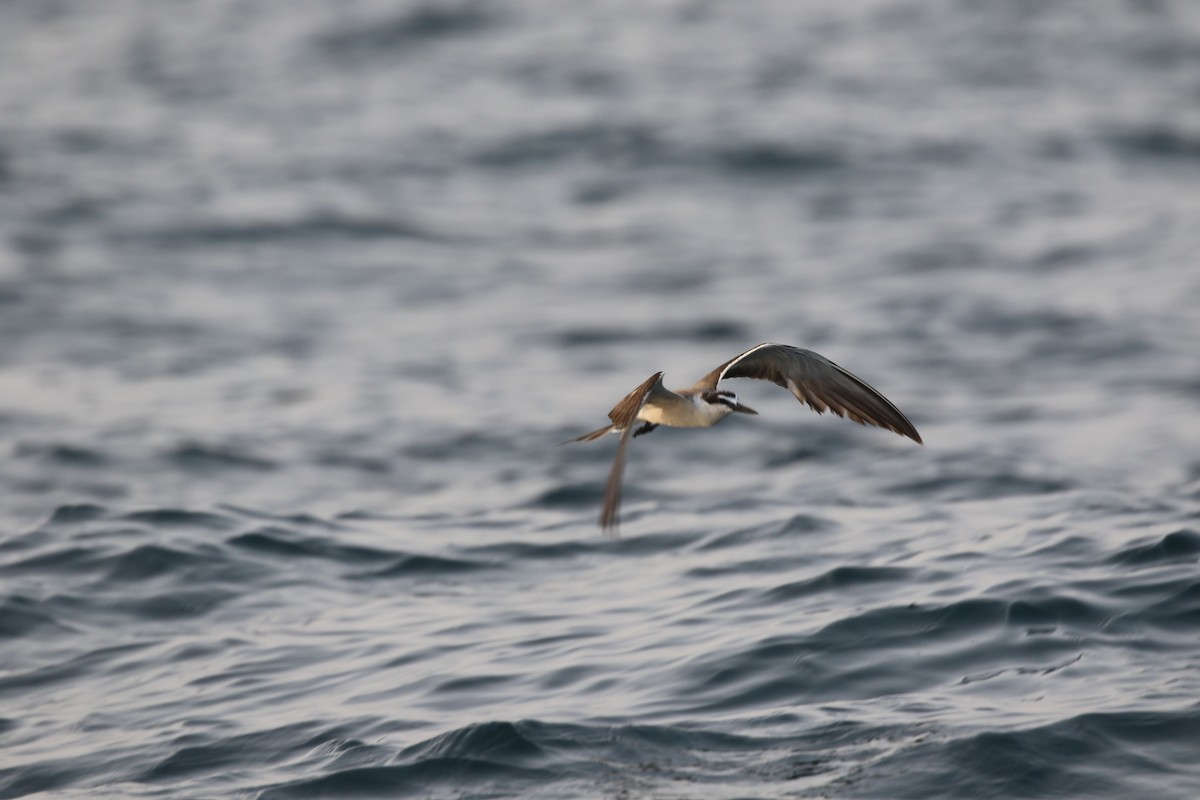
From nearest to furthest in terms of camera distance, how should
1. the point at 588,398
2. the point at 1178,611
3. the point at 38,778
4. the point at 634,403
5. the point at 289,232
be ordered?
the point at 634,403, the point at 38,778, the point at 1178,611, the point at 588,398, the point at 289,232

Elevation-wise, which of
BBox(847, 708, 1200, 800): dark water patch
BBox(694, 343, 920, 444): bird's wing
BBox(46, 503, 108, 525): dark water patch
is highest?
BBox(694, 343, 920, 444): bird's wing

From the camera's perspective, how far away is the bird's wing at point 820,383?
322 inches

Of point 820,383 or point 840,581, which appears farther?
point 840,581

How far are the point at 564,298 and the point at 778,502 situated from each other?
6258 millimetres

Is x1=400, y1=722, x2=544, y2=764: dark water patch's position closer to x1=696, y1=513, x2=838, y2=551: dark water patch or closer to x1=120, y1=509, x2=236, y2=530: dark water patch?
x1=696, y1=513, x2=838, y2=551: dark water patch

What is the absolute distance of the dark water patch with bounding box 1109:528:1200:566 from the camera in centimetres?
1003

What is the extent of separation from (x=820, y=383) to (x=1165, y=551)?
3277 millimetres

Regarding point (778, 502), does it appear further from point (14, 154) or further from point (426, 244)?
point (14, 154)

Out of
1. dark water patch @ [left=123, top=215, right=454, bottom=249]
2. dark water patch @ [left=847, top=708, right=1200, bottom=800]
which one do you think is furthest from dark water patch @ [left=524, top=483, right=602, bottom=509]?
dark water patch @ [left=123, top=215, right=454, bottom=249]

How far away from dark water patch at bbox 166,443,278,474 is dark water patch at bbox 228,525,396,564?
1.82 m

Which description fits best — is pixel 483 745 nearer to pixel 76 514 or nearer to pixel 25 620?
pixel 25 620

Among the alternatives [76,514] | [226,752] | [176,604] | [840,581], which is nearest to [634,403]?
[226,752]

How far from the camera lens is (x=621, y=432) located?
23.7 feet

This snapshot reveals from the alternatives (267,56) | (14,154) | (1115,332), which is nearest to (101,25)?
(267,56)
